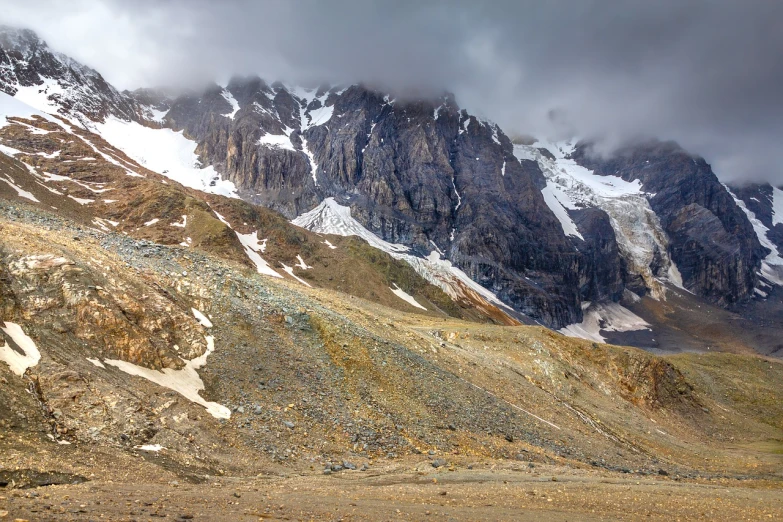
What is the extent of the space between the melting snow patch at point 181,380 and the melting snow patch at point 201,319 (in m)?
4.33

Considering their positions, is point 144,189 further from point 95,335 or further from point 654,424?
point 654,424

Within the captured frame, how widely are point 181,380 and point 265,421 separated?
4.87 m

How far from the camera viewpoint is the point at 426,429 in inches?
1105

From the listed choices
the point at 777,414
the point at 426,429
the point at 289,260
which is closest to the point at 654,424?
the point at 777,414

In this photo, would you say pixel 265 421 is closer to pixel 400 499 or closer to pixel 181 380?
pixel 181 380

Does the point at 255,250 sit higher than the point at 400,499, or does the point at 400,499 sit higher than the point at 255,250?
the point at 255,250

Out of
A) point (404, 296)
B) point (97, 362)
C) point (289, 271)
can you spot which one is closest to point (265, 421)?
point (97, 362)

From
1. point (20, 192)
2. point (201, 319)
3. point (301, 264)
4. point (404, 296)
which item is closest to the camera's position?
point (201, 319)

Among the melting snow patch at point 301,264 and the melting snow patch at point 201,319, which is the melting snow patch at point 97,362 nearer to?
the melting snow patch at point 201,319

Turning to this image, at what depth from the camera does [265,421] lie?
23500 mm

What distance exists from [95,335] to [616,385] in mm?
58919

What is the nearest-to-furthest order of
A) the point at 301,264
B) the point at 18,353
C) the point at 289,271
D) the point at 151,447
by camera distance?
the point at 151,447
the point at 18,353
the point at 289,271
the point at 301,264

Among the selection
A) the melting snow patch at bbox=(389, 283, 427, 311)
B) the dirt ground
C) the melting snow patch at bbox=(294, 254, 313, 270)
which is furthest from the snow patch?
the melting snow patch at bbox=(389, 283, 427, 311)

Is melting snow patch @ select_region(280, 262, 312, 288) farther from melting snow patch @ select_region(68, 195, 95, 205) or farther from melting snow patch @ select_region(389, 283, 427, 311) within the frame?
melting snow patch @ select_region(68, 195, 95, 205)
